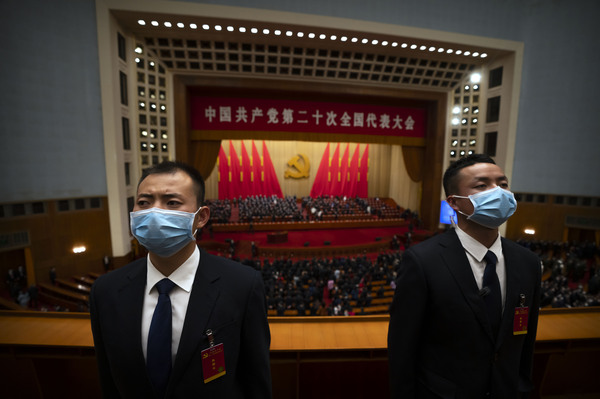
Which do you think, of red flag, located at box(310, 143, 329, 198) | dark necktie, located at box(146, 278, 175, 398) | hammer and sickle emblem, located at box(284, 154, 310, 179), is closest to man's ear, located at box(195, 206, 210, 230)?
dark necktie, located at box(146, 278, 175, 398)

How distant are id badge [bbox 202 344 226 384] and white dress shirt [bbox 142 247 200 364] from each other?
0.14m

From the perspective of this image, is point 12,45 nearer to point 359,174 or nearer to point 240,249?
point 240,249

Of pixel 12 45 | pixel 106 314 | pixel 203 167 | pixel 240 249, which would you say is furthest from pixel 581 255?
pixel 12 45

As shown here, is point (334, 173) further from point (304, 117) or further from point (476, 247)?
point (476, 247)

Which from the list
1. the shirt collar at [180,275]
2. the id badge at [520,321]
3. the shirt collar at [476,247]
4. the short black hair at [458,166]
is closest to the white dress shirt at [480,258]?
the shirt collar at [476,247]

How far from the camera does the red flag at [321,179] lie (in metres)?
22.5

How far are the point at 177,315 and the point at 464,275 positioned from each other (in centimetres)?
144

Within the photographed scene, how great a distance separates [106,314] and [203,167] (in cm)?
1352

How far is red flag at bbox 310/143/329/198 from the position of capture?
22.5m

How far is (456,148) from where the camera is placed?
49.5 feet

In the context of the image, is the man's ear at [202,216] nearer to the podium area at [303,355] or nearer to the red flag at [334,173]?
the podium area at [303,355]

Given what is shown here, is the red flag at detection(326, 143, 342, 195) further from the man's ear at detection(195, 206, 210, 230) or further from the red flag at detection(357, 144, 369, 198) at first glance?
the man's ear at detection(195, 206, 210, 230)

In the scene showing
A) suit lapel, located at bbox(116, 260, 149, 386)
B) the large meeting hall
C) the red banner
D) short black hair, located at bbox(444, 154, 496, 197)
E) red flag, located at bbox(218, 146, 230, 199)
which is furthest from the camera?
red flag, located at bbox(218, 146, 230, 199)

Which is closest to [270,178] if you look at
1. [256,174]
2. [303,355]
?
[256,174]
